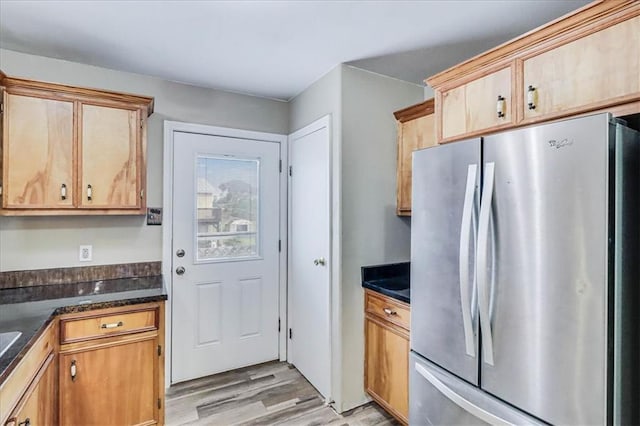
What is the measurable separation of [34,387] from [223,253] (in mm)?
1524

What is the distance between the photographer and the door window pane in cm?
274

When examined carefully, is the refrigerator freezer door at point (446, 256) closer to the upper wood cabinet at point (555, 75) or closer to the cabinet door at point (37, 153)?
the upper wood cabinet at point (555, 75)

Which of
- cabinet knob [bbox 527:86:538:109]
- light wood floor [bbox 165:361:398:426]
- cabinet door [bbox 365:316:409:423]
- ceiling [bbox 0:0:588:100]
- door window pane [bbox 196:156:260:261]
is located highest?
ceiling [bbox 0:0:588:100]

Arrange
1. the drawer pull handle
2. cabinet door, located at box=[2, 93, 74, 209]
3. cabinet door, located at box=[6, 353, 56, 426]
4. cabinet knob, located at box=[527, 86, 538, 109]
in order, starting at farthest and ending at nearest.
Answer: cabinet door, located at box=[2, 93, 74, 209] < the drawer pull handle < cabinet knob, located at box=[527, 86, 538, 109] < cabinet door, located at box=[6, 353, 56, 426]

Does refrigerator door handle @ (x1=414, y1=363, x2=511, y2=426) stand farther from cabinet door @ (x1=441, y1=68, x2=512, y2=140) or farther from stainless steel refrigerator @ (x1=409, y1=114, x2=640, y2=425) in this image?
cabinet door @ (x1=441, y1=68, x2=512, y2=140)

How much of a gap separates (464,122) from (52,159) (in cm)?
231

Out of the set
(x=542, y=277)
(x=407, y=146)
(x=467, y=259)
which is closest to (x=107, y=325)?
(x=467, y=259)

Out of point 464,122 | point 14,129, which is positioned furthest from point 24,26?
point 464,122

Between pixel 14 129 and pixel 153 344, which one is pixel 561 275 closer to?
pixel 153 344

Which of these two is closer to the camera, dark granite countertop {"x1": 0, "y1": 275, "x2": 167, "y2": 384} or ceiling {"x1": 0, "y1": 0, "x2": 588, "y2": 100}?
dark granite countertop {"x1": 0, "y1": 275, "x2": 167, "y2": 384}

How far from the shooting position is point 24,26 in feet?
6.09

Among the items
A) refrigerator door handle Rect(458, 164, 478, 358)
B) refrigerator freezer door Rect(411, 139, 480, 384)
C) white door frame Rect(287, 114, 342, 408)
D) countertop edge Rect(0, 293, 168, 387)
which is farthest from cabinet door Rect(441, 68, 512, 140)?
countertop edge Rect(0, 293, 168, 387)

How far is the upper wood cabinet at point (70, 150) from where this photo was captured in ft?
6.34

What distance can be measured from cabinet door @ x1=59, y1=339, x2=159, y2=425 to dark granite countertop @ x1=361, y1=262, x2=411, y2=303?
1.37m
